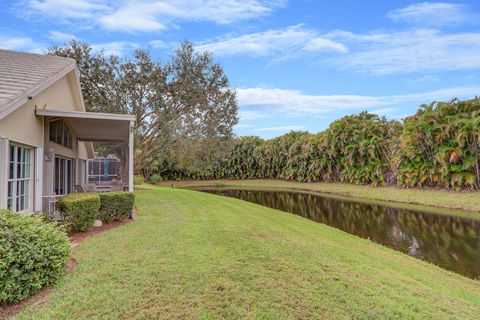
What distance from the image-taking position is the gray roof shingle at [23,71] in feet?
20.5

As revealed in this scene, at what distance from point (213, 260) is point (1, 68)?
22.6 ft

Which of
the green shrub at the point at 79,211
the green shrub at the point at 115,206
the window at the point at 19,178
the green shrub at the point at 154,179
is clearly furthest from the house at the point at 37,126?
the green shrub at the point at 154,179

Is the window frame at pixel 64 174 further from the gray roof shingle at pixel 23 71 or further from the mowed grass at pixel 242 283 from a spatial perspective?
the mowed grass at pixel 242 283

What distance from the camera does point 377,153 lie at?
2650cm

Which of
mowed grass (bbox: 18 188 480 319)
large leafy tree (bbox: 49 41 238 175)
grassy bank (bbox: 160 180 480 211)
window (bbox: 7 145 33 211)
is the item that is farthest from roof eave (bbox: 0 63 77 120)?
grassy bank (bbox: 160 180 480 211)

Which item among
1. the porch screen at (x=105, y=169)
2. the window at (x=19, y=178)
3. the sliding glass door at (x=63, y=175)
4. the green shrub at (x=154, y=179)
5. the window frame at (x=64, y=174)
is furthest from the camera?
the green shrub at (x=154, y=179)

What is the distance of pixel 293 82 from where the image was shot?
21.7m

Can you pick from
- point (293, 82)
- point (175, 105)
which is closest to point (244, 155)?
point (293, 82)

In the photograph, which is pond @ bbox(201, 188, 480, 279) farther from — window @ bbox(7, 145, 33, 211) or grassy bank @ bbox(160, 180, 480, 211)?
window @ bbox(7, 145, 33, 211)

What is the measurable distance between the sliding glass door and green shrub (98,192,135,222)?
303 cm

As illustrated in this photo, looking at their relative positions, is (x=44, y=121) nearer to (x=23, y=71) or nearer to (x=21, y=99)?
(x=23, y=71)

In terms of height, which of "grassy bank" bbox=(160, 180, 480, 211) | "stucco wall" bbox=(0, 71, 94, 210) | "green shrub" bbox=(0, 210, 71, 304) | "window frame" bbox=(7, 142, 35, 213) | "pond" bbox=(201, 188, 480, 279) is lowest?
"pond" bbox=(201, 188, 480, 279)

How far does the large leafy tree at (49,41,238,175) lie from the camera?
17.7m

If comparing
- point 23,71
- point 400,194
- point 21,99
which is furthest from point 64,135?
point 400,194
